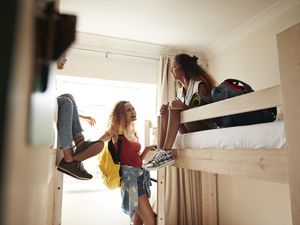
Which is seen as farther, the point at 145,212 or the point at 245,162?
the point at 145,212

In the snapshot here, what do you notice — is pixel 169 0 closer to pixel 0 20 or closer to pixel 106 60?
pixel 106 60

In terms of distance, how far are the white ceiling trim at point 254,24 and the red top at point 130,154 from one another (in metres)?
1.40

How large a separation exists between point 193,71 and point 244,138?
2.87 feet

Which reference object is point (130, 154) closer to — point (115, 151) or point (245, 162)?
point (115, 151)

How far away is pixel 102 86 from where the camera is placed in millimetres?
2668

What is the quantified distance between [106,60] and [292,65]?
6.15 feet

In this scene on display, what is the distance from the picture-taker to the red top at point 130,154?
1950 mm

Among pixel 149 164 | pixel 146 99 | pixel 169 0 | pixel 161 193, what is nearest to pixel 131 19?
pixel 169 0

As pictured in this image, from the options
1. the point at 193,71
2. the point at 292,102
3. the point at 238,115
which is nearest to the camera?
the point at 292,102

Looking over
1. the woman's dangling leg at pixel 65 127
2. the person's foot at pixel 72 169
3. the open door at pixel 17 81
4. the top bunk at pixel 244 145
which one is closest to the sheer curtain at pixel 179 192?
the top bunk at pixel 244 145

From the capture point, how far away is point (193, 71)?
6.02 feet

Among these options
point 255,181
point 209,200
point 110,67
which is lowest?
point 209,200

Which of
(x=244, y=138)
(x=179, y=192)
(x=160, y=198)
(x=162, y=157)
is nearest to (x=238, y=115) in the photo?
(x=244, y=138)

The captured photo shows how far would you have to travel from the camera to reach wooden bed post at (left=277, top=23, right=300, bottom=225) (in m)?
0.81
